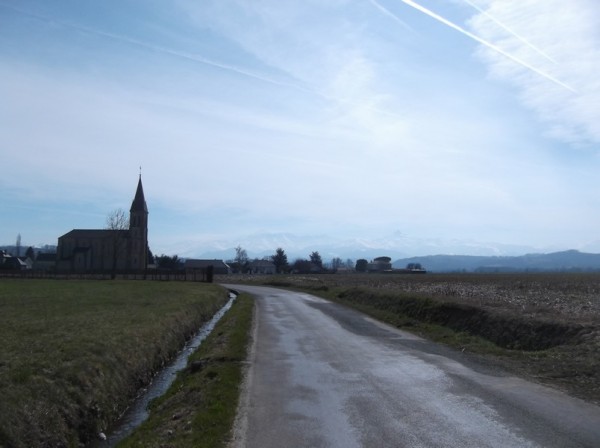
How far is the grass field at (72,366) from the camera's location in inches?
368

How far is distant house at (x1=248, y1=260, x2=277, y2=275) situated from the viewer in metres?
179

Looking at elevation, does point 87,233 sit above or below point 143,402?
above

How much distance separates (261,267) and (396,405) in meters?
175

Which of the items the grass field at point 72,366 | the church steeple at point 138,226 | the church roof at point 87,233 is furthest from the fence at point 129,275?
the grass field at point 72,366

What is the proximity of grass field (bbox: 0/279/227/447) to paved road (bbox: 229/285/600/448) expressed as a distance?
2.99 m

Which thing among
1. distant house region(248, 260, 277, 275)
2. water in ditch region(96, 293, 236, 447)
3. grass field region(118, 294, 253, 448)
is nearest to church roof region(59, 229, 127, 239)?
distant house region(248, 260, 277, 275)

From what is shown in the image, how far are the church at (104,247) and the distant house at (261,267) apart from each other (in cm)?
5449

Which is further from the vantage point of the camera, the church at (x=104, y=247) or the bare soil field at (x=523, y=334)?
the church at (x=104, y=247)

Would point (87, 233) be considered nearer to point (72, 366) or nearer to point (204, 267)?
point (204, 267)

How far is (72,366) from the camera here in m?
12.1

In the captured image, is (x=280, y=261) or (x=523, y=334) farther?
(x=280, y=261)

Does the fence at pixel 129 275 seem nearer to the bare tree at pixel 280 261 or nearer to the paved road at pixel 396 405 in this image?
the paved road at pixel 396 405

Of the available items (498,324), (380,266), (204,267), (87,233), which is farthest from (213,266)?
(380,266)

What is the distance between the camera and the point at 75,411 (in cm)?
1044
